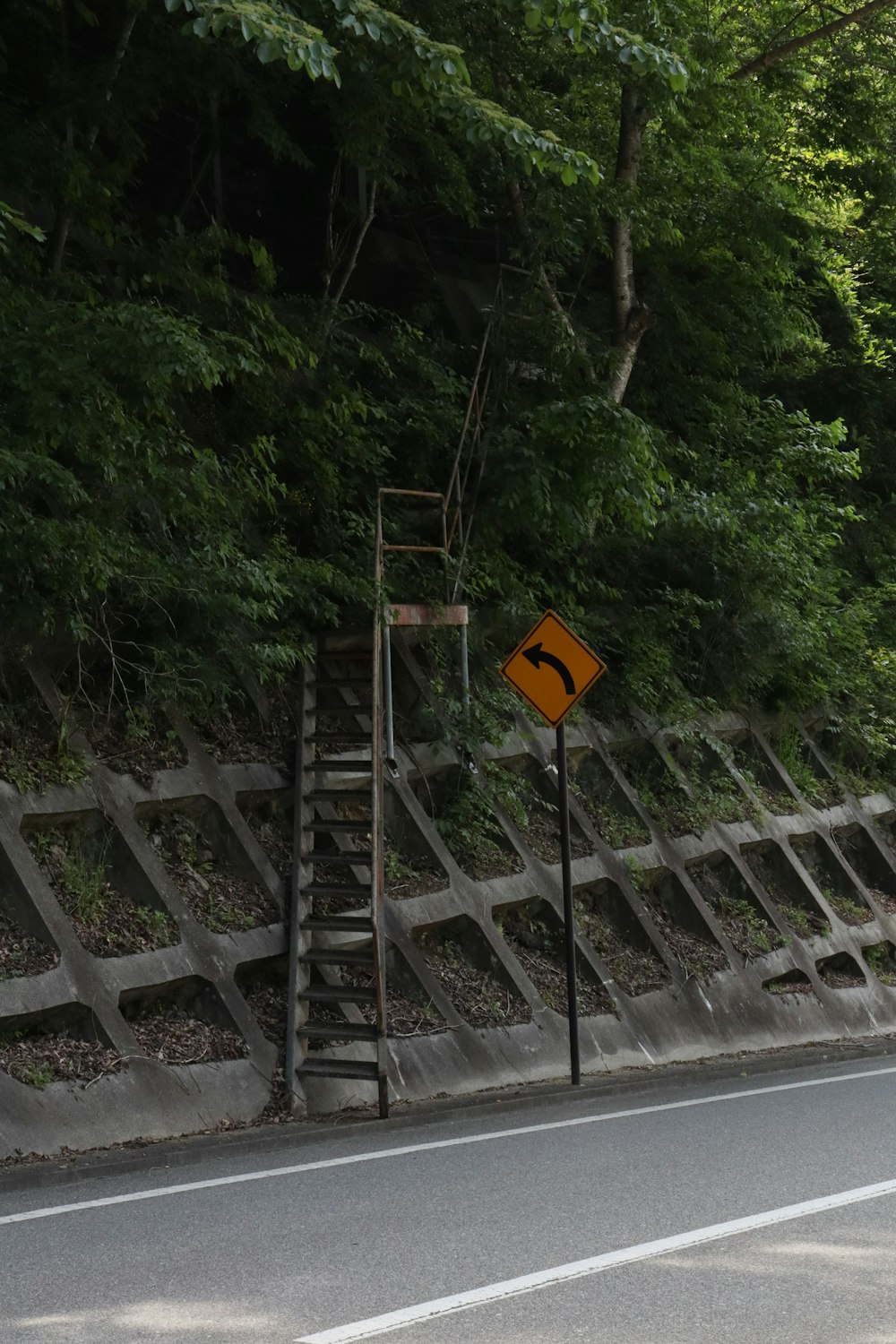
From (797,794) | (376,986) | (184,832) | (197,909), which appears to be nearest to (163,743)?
(184,832)

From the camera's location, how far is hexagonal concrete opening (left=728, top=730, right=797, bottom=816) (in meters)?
18.4

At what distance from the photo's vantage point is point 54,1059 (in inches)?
352

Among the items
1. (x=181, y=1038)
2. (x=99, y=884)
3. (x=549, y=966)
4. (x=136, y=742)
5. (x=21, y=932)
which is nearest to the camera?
(x=21, y=932)

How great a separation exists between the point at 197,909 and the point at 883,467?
711 inches

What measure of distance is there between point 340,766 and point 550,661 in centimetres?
213

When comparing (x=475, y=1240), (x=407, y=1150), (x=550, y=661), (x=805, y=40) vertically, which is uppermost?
(x=805, y=40)

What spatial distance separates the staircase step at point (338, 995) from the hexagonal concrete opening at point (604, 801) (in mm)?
5450

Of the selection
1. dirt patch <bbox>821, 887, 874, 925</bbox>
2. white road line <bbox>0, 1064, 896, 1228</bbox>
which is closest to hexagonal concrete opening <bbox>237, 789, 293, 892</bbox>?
white road line <bbox>0, 1064, 896, 1228</bbox>

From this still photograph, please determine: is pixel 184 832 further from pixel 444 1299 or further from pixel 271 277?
pixel 444 1299

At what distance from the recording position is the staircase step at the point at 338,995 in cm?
1029

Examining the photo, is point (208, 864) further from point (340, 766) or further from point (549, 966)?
point (549, 966)

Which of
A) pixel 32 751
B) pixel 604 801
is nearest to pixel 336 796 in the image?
pixel 32 751

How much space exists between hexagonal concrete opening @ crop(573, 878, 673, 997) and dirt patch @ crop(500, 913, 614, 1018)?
16.3 inches

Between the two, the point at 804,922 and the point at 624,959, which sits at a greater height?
the point at 804,922
